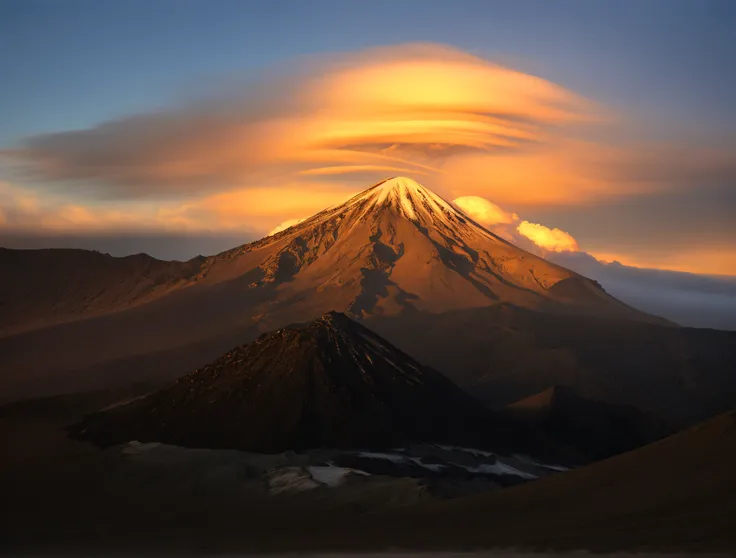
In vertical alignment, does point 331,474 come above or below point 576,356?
below

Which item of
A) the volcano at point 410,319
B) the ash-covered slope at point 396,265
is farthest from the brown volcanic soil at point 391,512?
the ash-covered slope at point 396,265

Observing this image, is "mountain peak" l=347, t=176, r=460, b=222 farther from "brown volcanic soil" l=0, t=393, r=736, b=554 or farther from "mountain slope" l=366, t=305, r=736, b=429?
"brown volcanic soil" l=0, t=393, r=736, b=554

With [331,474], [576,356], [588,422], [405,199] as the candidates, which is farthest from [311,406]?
[405,199]

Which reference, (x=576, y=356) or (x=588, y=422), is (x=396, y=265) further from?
(x=588, y=422)

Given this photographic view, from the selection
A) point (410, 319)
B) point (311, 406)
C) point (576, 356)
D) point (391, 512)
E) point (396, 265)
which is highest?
point (396, 265)

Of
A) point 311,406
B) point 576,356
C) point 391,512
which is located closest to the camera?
point 391,512

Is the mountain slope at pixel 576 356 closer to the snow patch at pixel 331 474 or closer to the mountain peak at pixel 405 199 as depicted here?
the mountain peak at pixel 405 199

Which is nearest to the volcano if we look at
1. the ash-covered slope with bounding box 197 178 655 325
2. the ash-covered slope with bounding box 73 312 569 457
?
the ash-covered slope with bounding box 197 178 655 325
